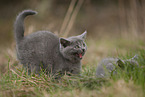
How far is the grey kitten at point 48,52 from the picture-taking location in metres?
2.95

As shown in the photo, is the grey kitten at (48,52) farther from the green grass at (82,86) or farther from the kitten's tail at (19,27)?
the green grass at (82,86)

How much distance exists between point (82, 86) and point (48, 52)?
1000 mm

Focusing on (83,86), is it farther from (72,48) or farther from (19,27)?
(19,27)

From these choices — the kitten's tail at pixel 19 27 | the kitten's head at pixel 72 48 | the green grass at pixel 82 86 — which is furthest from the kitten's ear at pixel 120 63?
the kitten's tail at pixel 19 27

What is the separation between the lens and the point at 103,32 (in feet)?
27.3

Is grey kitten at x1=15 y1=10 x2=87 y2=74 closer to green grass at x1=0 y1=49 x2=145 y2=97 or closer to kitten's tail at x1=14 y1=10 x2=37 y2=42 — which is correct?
kitten's tail at x1=14 y1=10 x2=37 y2=42

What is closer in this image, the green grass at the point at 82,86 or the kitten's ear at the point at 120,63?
the green grass at the point at 82,86

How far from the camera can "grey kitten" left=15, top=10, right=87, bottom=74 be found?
295cm

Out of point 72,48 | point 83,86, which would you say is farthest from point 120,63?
point 72,48

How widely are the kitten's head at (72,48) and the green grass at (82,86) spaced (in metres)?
0.45

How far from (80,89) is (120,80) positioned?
0.48m

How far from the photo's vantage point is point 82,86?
234cm

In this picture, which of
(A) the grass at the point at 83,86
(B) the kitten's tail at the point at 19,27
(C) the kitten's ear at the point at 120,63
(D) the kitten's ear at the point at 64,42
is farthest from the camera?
(B) the kitten's tail at the point at 19,27

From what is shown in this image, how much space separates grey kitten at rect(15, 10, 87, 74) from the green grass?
1.25ft
